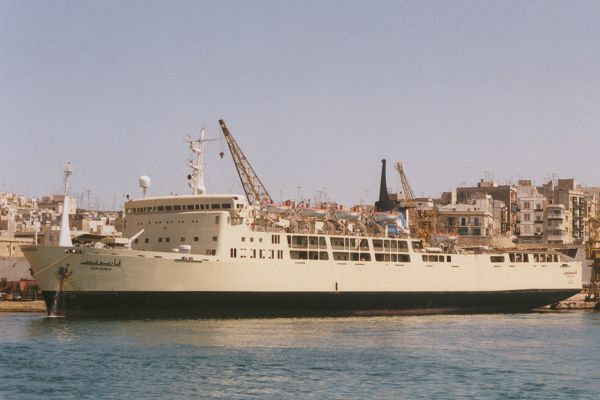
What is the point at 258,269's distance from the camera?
56.5 m

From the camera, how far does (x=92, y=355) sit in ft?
122

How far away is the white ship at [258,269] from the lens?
170 ft

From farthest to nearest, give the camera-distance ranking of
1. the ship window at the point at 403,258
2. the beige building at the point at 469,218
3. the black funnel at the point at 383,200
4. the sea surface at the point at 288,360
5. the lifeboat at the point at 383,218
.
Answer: the beige building at the point at 469,218
the black funnel at the point at 383,200
the lifeboat at the point at 383,218
the ship window at the point at 403,258
the sea surface at the point at 288,360

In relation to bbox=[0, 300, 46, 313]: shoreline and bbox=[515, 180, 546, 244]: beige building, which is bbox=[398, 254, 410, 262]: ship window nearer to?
bbox=[0, 300, 46, 313]: shoreline

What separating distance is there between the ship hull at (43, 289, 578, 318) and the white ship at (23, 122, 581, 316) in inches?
2.6

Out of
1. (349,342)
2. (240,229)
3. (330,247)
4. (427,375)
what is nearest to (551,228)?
(330,247)

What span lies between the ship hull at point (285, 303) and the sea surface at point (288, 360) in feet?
5.43

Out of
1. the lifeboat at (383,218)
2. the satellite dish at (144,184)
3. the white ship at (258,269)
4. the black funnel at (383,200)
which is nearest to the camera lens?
the white ship at (258,269)

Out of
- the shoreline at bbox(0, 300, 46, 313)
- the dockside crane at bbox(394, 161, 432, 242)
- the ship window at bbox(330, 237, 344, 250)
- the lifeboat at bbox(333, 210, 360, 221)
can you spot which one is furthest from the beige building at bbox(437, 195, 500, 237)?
the shoreline at bbox(0, 300, 46, 313)

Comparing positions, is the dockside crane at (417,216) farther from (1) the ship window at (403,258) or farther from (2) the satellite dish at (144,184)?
(2) the satellite dish at (144,184)

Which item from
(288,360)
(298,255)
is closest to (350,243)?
(298,255)

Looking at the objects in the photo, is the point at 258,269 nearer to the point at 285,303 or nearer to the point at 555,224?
the point at 285,303

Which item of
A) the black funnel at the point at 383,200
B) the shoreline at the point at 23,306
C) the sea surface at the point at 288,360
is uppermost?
the black funnel at the point at 383,200

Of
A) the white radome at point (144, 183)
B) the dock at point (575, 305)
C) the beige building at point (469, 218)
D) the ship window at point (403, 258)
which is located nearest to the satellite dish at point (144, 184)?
the white radome at point (144, 183)
